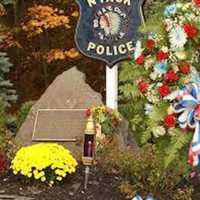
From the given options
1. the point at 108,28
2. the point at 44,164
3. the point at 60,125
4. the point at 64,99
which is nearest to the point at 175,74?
the point at 44,164

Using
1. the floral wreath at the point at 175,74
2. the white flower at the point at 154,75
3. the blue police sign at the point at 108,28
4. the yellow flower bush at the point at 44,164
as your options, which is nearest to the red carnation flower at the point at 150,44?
the floral wreath at the point at 175,74

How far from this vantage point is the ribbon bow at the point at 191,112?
573 centimetres

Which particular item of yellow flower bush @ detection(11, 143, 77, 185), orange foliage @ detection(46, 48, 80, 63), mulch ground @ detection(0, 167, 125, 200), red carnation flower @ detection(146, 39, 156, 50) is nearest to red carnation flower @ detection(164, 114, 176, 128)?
red carnation flower @ detection(146, 39, 156, 50)

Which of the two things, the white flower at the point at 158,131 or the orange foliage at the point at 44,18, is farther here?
the orange foliage at the point at 44,18

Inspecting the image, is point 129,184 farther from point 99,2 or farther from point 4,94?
point 4,94

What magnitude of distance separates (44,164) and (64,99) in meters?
2.29

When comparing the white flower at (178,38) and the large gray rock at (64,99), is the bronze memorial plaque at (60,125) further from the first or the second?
the white flower at (178,38)

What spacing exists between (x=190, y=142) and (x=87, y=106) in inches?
142

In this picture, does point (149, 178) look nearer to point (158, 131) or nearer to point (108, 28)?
point (158, 131)

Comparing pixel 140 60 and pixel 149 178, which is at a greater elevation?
pixel 140 60

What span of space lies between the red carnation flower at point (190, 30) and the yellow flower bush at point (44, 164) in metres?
2.23

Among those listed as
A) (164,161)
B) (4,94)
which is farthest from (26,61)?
(164,161)

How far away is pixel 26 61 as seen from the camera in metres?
15.4

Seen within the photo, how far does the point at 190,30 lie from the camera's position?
573cm
